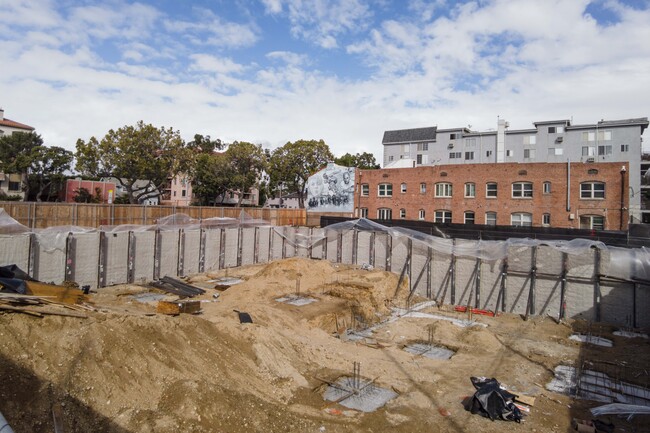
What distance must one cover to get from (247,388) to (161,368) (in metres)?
1.88

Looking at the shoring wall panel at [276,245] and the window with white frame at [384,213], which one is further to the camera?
the window with white frame at [384,213]

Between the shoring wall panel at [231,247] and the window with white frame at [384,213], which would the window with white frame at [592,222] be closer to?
the window with white frame at [384,213]

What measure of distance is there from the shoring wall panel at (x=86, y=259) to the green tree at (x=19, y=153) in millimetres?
37610

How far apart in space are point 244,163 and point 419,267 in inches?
1500

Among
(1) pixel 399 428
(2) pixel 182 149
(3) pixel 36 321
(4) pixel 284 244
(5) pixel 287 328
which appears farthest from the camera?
A: (2) pixel 182 149

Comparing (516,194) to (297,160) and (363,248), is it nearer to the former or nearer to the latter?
(363,248)

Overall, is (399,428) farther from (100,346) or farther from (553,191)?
(553,191)

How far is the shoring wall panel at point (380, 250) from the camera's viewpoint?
957 inches

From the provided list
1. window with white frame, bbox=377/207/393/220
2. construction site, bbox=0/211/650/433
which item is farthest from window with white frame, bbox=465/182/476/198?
construction site, bbox=0/211/650/433

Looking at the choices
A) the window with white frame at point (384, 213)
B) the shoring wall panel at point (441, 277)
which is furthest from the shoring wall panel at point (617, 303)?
the window with white frame at point (384, 213)

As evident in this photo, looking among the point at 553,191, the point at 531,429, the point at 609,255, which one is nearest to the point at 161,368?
the point at 531,429

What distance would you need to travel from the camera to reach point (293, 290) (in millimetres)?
20641

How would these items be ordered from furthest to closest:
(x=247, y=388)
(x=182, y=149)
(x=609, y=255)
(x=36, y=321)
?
(x=182, y=149) < (x=609, y=255) < (x=247, y=388) < (x=36, y=321)

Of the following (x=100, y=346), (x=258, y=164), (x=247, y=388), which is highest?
(x=258, y=164)
